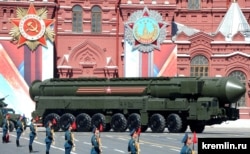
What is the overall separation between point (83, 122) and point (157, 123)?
17.9 feet

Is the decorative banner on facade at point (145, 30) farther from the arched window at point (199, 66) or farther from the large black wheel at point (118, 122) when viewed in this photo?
the large black wheel at point (118, 122)

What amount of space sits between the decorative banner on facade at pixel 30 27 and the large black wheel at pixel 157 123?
2055 centimetres

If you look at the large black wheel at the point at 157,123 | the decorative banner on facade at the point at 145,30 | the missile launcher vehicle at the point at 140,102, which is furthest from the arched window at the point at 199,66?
the large black wheel at the point at 157,123

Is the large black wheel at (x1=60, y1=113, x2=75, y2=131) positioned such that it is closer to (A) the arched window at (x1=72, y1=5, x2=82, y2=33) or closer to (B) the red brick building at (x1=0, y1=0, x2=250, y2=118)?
(B) the red brick building at (x1=0, y1=0, x2=250, y2=118)

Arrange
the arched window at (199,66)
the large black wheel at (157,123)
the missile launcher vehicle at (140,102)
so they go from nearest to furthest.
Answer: the missile launcher vehicle at (140,102) → the large black wheel at (157,123) → the arched window at (199,66)

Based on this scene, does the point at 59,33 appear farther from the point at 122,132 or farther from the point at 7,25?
the point at 122,132

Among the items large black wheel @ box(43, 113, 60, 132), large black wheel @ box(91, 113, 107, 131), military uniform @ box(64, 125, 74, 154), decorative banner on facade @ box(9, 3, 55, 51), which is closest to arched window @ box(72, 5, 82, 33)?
decorative banner on facade @ box(9, 3, 55, 51)

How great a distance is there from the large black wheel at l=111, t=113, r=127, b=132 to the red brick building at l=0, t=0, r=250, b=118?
18.2 m

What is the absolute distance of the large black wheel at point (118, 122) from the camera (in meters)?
49.3

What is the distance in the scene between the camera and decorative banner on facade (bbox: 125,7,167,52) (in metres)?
66.1

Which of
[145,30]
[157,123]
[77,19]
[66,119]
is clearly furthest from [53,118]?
[77,19]

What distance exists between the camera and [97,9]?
69.6 m

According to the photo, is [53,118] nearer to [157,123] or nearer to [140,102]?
[140,102]

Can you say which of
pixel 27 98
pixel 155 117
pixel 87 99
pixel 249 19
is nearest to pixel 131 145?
pixel 155 117
